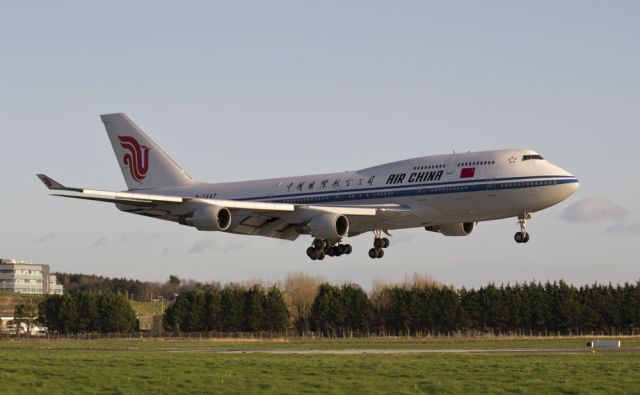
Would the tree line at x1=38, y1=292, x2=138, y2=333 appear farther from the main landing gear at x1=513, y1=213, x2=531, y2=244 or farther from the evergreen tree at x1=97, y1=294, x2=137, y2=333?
the main landing gear at x1=513, y1=213, x2=531, y2=244

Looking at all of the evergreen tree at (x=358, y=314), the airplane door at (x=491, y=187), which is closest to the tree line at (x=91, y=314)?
→ the evergreen tree at (x=358, y=314)

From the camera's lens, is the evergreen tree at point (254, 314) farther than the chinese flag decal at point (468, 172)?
Yes

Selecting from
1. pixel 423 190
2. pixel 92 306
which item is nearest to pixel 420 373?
pixel 423 190

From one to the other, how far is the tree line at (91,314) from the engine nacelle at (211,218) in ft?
249

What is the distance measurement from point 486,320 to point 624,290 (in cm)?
1809

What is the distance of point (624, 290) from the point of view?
453 feet

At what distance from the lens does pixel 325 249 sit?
238 feet

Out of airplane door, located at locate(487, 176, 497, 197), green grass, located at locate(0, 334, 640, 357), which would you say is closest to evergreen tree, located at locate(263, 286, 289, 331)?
green grass, located at locate(0, 334, 640, 357)

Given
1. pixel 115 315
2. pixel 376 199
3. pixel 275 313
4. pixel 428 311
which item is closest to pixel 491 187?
pixel 376 199

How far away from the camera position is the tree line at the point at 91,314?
141m

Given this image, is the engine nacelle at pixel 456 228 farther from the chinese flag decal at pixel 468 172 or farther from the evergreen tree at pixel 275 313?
the evergreen tree at pixel 275 313

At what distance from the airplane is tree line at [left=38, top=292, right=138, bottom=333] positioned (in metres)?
65.2

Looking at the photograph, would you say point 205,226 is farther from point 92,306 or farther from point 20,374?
point 92,306

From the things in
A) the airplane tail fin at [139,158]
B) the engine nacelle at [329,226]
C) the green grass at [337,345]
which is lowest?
the green grass at [337,345]
